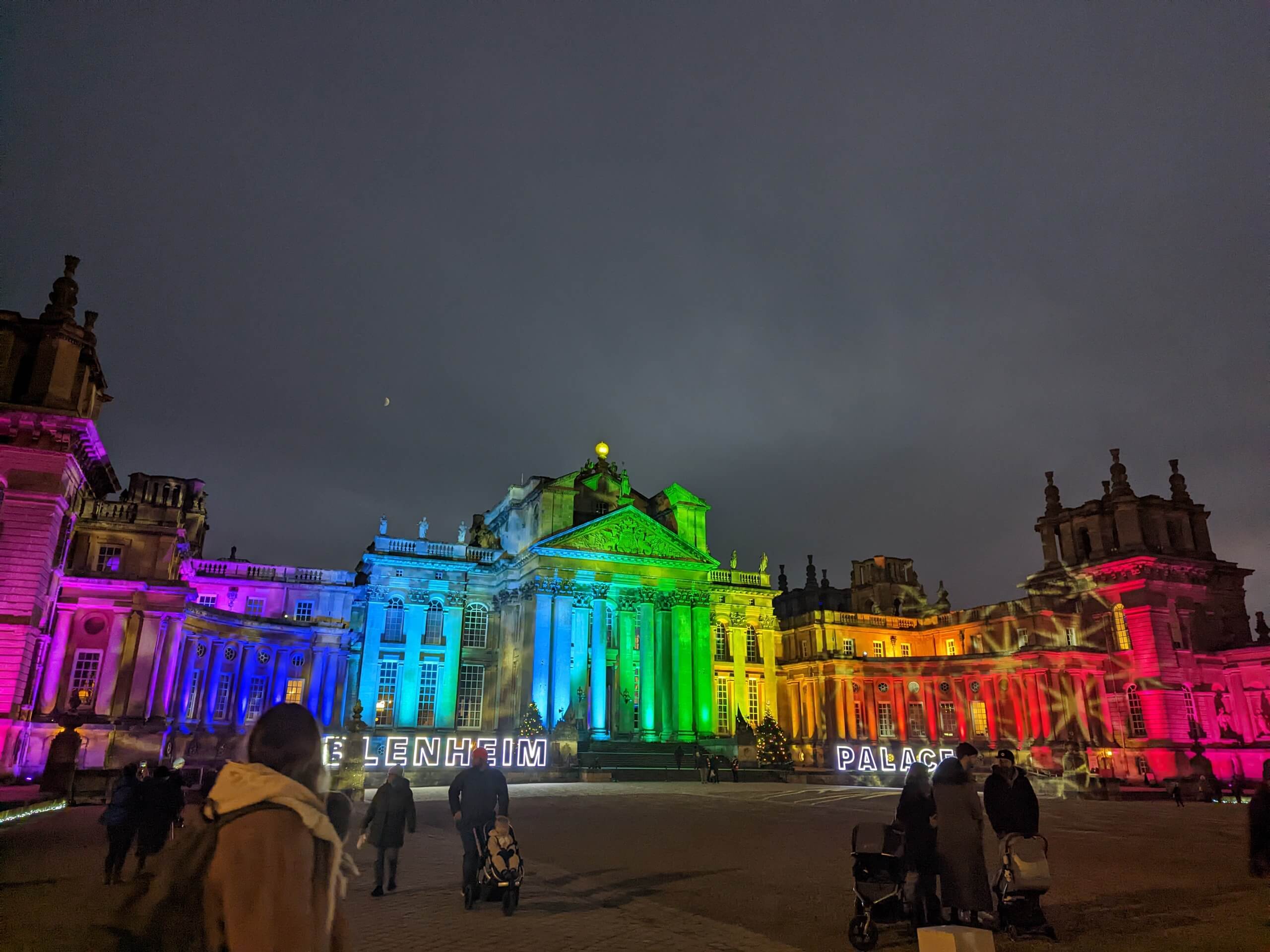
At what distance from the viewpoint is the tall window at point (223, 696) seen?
4384 cm

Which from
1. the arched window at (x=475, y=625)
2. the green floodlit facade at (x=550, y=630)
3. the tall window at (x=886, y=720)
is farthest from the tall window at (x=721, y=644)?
the arched window at (x=475, y=625)

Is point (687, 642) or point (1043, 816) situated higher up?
point (687, 642)

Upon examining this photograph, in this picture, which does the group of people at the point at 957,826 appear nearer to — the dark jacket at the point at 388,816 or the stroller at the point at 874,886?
the stroller at the point at 874,886

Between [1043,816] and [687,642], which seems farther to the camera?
[687,642]

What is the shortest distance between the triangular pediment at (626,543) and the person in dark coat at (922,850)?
38830 millimetres

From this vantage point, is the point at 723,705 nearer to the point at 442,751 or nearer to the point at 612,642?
the point at 612,642

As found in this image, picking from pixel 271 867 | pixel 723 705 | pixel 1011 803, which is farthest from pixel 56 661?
pixel 271 867

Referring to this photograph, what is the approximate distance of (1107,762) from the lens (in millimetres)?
46531

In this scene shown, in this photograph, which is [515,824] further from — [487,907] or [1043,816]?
[1043,816]

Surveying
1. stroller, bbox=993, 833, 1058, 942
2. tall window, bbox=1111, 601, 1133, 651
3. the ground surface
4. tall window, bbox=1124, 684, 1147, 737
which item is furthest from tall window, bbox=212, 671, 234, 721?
tall window, bbox=1111, 601, 1133, 651

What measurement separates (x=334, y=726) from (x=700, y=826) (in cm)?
3530

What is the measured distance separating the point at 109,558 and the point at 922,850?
4038 cm

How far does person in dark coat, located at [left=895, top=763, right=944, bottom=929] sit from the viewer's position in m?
8.69

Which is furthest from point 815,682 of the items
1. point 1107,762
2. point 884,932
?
point 884,932
